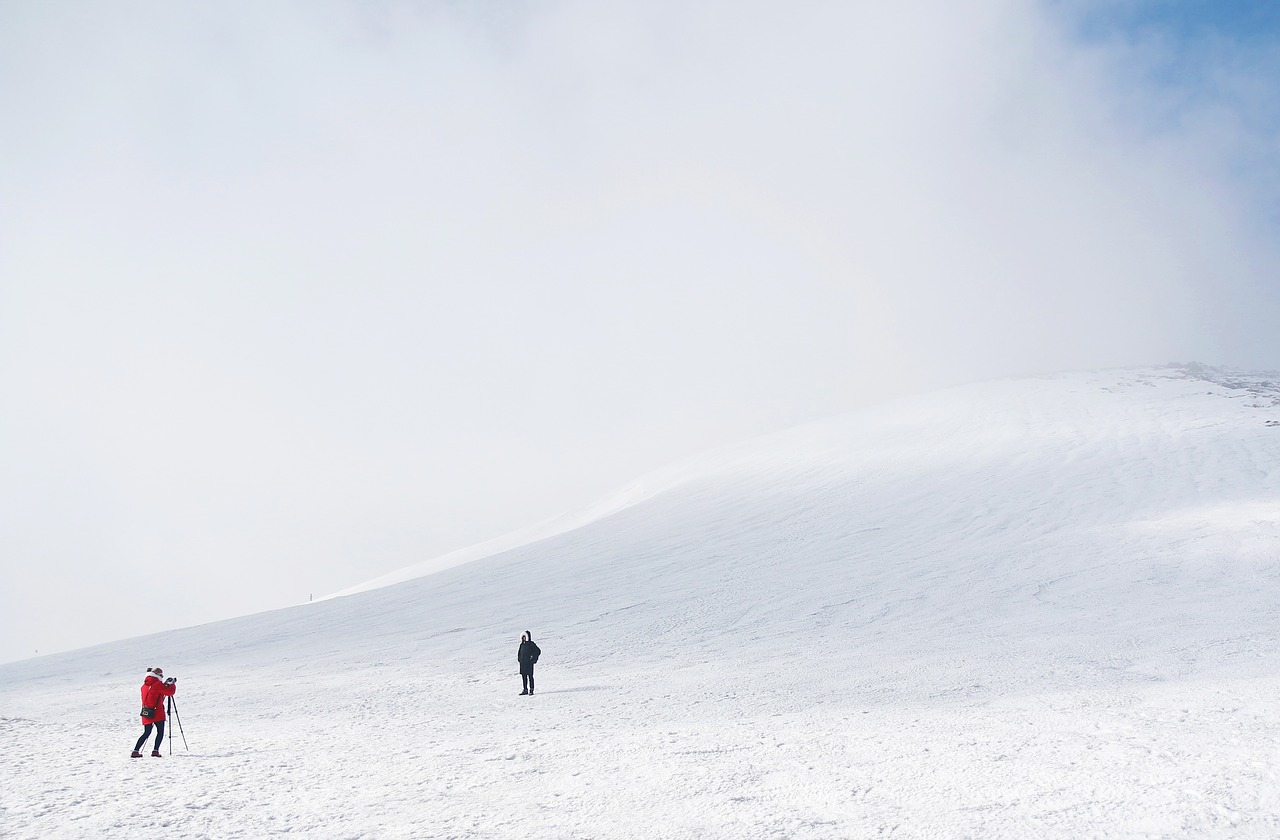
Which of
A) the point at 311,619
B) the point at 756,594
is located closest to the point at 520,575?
the point at 311,619

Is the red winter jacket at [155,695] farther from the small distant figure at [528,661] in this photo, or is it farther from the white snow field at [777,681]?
the small distant figure at [528,661]

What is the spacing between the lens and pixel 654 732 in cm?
999

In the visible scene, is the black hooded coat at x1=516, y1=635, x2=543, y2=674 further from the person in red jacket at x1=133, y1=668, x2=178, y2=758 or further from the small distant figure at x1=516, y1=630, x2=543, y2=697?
the person in red jacket at x1=133, y1=668, x2=178, y2=758

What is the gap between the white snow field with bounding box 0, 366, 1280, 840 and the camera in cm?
715

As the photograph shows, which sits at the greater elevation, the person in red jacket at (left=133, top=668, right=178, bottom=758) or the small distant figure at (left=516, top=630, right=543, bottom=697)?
the person in red jacket at (left=133, top=668, right=178, bottom=758)

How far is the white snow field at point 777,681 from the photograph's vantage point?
281 inches

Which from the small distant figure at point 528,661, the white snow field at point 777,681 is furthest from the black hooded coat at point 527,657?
the white snow field at point 777,681

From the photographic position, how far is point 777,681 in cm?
1289

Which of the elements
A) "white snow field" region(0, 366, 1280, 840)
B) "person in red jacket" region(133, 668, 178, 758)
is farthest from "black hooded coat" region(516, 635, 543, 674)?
"person in red jacket" region(133, 668, 178, 758)

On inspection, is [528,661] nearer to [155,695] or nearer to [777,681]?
[777,681]

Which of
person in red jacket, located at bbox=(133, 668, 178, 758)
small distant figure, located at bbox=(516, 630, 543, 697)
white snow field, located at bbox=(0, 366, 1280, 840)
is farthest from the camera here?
small distant figure, located at bbox=(516, 630, 543, 697)

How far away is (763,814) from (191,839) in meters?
4.81

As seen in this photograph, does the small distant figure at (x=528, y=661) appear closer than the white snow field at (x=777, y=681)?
No

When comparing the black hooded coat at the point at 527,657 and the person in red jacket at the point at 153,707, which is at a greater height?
the person in red jacket at the point at 153,707
